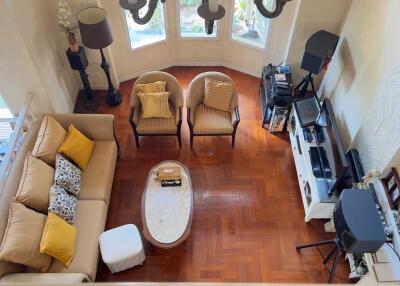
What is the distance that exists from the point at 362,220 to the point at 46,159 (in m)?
3.17

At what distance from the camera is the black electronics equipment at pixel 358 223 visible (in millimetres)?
2939

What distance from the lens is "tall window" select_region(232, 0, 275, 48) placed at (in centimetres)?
517

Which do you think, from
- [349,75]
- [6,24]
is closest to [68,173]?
[6,24]

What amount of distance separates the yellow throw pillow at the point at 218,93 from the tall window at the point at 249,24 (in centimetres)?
126

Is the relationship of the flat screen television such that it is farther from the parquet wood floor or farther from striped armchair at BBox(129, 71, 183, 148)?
striped armchair at BBox(129, 71, 183, 148)

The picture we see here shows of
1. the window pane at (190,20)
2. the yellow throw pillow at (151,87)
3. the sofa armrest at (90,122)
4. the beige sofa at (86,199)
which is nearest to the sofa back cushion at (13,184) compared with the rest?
the beige sofa at (86,199)

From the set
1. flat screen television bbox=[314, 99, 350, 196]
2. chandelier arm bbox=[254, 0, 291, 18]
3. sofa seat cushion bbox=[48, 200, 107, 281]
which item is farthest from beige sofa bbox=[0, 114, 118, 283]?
chandelier arm bbox=[254, 0, 291, 18]

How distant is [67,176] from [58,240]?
73cm

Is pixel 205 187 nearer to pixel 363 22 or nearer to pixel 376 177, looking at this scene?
pixel 376 177

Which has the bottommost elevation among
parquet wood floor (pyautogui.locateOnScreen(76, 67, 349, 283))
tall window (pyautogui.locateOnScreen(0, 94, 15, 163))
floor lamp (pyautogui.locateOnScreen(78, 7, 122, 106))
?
parquet wood floor (pyautogui.locateOnScreen(76, 67, 349, 283))

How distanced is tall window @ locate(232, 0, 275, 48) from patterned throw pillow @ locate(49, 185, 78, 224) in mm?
3476

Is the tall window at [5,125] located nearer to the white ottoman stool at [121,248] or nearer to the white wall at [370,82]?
the white ottoman stool at [121,248]

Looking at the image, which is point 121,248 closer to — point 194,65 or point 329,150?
point 329,150

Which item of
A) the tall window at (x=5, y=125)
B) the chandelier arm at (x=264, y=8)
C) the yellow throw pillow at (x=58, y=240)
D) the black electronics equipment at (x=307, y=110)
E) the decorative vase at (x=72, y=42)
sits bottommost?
the yellow throw pillow at (x=58, y=240)
